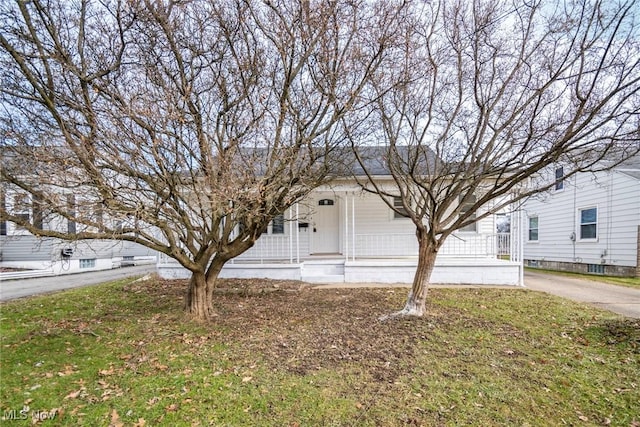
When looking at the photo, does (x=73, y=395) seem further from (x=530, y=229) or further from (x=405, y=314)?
(x=530, y=229)

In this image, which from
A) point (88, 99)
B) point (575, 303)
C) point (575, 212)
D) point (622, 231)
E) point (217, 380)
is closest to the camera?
point (217, 380)

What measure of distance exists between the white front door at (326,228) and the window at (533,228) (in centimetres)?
1171

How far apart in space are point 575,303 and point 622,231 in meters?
7.37

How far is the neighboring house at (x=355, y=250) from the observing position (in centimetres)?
958

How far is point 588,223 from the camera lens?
13664 mm

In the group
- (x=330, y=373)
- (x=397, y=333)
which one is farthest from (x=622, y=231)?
(x=330, y=373)

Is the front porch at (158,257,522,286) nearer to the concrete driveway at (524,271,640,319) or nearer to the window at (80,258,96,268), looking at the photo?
the concrete driveway at (524,271,640,319)

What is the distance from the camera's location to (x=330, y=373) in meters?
3.89

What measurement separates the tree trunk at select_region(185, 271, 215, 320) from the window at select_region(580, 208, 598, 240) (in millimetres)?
14812

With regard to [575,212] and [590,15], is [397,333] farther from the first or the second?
[575,212]

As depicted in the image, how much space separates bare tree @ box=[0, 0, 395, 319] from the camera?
4.28 meters

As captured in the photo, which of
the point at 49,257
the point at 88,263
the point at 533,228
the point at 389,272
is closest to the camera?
the point at 389,272

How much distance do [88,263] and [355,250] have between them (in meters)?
13.4

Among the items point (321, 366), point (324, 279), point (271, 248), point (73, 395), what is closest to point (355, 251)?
point (324, 279)
